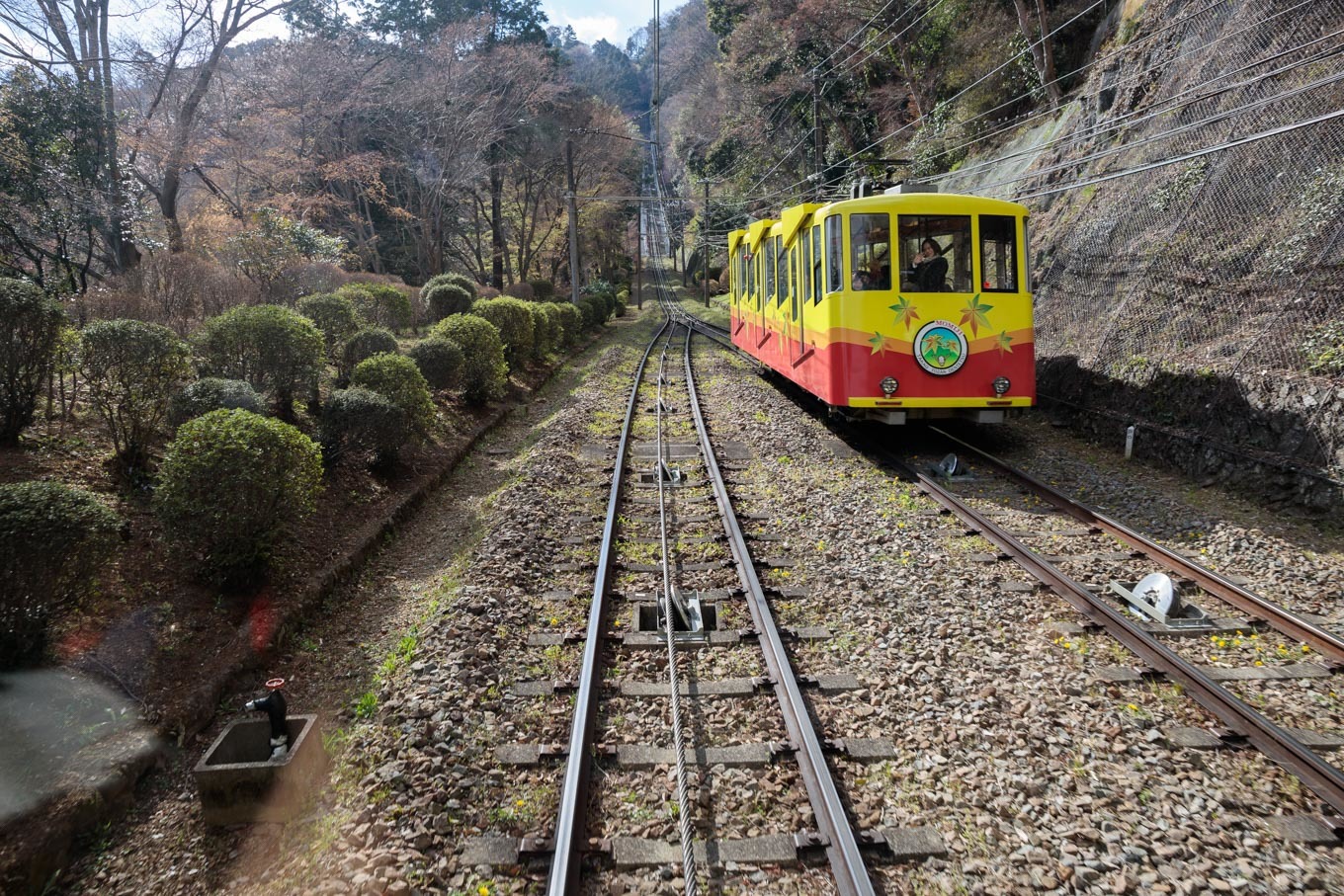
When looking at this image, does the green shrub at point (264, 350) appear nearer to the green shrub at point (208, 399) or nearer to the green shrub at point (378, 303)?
the green shrub at point (208, 399)

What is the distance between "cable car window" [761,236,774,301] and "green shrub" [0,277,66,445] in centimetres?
973

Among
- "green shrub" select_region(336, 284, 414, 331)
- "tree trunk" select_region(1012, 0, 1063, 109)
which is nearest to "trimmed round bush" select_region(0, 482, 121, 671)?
"green shrub" select_region(336, 284, 414, 331)

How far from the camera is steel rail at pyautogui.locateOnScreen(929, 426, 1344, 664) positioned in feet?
15.0

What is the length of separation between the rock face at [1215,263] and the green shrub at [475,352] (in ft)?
28.7

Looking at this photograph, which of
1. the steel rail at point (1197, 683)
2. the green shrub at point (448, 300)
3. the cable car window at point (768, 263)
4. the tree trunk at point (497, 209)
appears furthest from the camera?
the tree trunk at point (497, 209)

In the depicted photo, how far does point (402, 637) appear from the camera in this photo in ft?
17.2

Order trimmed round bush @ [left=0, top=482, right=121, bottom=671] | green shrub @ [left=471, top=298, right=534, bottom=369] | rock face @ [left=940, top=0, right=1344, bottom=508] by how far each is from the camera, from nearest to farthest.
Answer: trimmed round bush @ [left=0, top=482, right=121, bottom=671]
rock face @ [left=940, top=0, right=1344, bottom=508]
green shrub @ [left=471, top=298, right=534, bottom=369]

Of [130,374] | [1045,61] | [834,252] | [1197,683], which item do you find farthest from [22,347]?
[1045,61]

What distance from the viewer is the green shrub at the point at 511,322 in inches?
631

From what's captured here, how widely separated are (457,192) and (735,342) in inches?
650

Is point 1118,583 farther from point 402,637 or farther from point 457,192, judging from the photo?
point 457,192

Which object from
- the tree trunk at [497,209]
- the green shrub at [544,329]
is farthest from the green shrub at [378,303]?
the tree trunk at [497,209]

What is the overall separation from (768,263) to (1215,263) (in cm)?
645

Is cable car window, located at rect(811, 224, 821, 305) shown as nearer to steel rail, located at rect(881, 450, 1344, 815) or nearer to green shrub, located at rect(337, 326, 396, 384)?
steel rail, located at rect(881, 450, 1344, 815)
